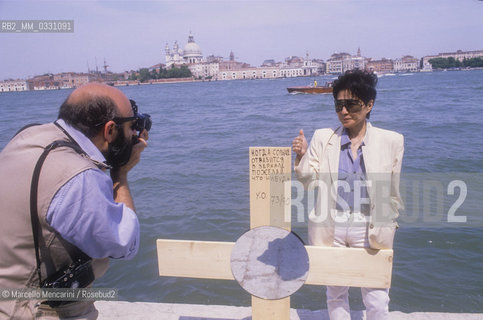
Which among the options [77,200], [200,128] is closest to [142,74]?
[200,128]

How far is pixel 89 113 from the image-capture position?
54.0 inches

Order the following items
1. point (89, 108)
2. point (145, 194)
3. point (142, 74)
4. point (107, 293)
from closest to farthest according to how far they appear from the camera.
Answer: point (89, 108), point (107, 293), point (145, 194), point (142, 74)

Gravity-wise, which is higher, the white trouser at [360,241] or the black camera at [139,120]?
the black camera at [139,120]

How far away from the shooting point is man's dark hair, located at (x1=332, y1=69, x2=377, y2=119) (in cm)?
220

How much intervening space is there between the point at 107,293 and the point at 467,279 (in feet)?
14.9

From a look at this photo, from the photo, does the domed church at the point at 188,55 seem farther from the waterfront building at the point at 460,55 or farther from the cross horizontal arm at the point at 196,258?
the cross horizontal arm at the point at 196,258

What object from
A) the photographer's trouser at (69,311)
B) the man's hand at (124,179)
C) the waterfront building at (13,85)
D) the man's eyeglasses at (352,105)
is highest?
the waterfront building at (13,85)

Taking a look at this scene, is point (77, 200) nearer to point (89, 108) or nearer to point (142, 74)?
point (89, 108)

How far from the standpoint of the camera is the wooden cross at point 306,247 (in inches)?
80.4

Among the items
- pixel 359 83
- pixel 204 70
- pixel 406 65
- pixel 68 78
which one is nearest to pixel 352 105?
pixel 359 83

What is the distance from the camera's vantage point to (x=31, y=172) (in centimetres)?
119

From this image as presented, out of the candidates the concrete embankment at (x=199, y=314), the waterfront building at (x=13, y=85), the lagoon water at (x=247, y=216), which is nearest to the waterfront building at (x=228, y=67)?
the waterfront building at (x=13, y=85)

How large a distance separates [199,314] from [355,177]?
59.0 inches

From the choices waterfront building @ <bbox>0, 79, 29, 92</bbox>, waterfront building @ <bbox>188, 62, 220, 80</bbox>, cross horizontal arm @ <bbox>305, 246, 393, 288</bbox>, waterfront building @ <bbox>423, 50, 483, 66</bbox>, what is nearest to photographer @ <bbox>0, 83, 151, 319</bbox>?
cross horizontal arm @ <bbox>305, 246, 393, 288</bbox>
